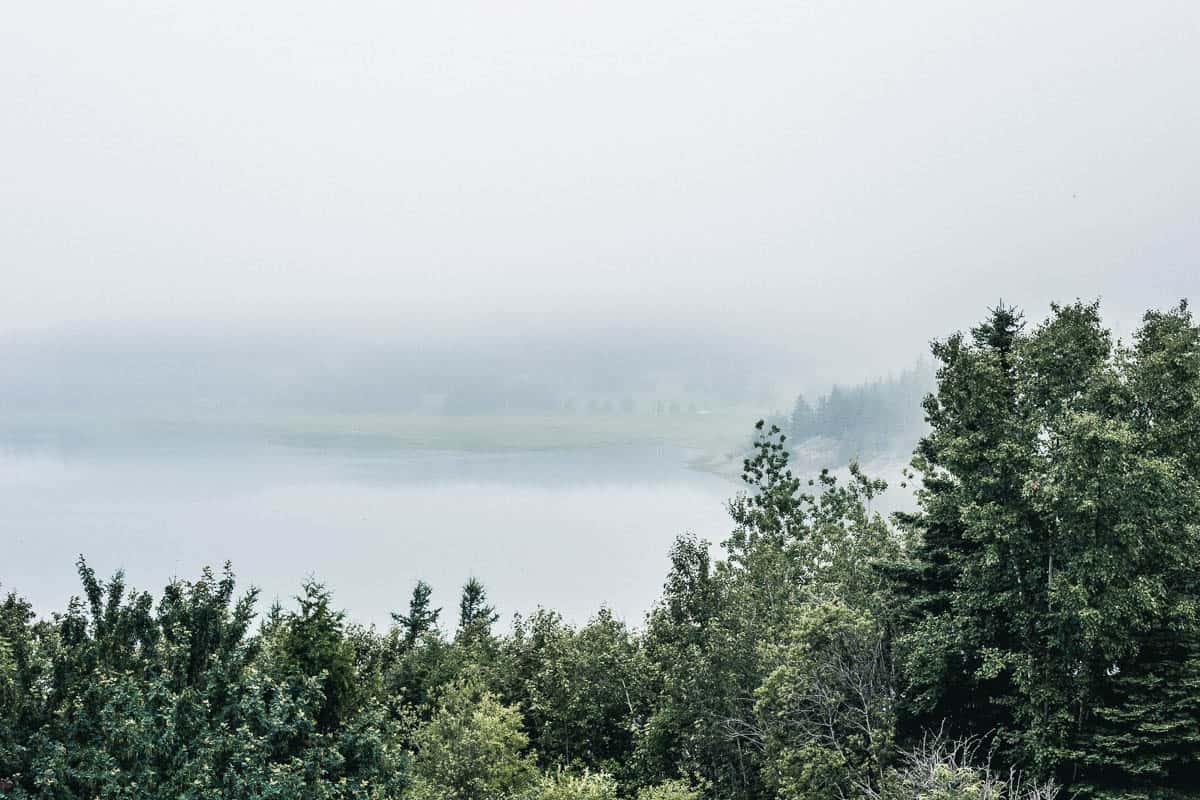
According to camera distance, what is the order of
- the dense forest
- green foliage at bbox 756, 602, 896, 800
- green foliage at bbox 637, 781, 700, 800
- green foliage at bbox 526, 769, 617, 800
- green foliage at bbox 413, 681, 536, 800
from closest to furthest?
the dense forest, green foliage at bbox 526, 769, 617, 800, green foliage at bbox 637, 781, 700, 800, green foliage at bbox 756, 602, 896, 800, green foliage at bbox 413, 681, 536, 800

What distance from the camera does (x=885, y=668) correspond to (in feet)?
83.8

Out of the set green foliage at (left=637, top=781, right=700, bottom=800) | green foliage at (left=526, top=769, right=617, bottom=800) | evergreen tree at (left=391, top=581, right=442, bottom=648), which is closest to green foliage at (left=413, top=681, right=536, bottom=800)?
green foliage at (left=526, top=769, right=617, bottom=800)

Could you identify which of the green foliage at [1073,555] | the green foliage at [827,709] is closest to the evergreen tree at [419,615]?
the green foliage at [827,709]

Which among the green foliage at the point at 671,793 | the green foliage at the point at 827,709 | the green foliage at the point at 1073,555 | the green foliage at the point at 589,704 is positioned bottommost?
the green foliage at the point at 589,704

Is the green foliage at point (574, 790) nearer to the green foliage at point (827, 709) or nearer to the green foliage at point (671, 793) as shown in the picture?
the green foliage at point (671, 793)

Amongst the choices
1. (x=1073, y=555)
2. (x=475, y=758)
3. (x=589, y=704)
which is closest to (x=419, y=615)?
(x=589, y=704)

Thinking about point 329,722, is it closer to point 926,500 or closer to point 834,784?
point 834,784

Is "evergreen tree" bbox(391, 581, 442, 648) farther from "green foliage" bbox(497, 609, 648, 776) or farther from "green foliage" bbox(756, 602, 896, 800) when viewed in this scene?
"green foliage" bbox(756, 602, 896, 800)

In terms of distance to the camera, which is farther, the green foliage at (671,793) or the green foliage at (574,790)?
the green foliage at (671,793)

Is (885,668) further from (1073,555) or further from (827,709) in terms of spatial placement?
(1073,555)

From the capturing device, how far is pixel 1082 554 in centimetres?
2048

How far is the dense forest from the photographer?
694 inches

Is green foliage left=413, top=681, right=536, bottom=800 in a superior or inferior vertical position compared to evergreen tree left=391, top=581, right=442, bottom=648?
superior

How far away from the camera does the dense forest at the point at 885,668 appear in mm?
17625
